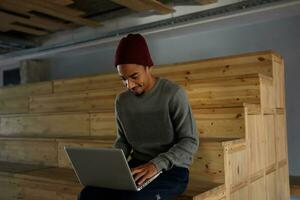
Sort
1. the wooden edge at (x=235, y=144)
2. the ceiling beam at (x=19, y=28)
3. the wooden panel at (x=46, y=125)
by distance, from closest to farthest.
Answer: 1. the wooden edge at (x=235, y=144)
2. the wooden panel at (x=46, y=125)
3. the ceiling beam at (x=19, y=28)

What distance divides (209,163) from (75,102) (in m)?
1.75

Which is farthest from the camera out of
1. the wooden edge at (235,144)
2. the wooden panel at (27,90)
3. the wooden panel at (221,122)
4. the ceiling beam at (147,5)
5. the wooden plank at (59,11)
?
the wooden panel at (27,90)

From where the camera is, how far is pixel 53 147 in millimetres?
2771

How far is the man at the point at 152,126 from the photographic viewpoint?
4.58 feet

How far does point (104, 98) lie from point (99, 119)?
0.36m

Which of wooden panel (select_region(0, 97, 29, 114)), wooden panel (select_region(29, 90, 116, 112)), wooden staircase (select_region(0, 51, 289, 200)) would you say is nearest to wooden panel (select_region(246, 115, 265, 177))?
wooden staircase (select_region(0, 51, 289, 200))

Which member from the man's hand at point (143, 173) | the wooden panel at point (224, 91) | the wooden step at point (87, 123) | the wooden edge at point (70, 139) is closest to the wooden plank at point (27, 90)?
the wooden step at point (87, 123)

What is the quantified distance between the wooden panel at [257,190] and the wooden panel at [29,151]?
1524 mm

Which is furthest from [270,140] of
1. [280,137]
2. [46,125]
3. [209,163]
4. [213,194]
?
[46,125]

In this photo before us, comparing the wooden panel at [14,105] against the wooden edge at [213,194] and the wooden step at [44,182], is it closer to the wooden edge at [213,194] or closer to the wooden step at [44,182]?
the wooden step at [44,182]

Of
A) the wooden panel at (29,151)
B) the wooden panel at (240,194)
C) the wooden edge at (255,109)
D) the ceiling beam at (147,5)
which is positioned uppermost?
the ceiling beam at (147,5)

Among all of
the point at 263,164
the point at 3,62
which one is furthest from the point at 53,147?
the point at 3,62

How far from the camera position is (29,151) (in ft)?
9.79

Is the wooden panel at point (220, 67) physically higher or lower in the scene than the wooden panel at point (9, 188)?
higher
